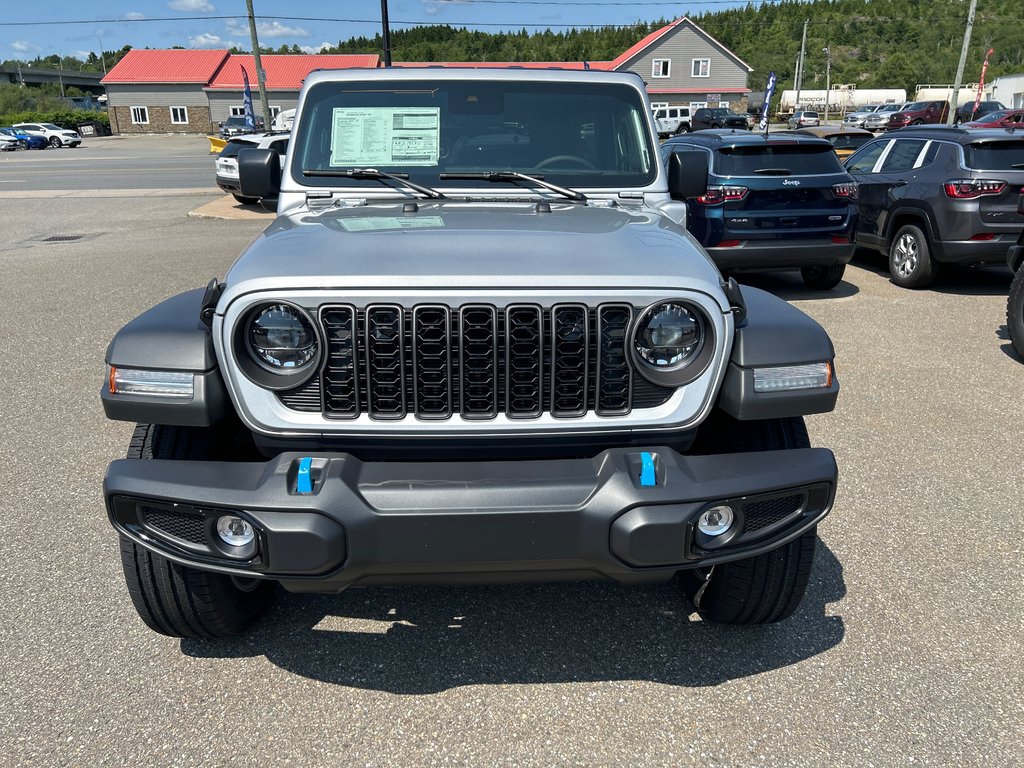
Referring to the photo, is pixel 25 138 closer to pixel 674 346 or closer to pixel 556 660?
pixel 556 660

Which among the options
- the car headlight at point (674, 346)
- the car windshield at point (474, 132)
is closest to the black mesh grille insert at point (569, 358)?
the car headlight at point (674, 346)

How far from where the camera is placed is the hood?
2.26 m

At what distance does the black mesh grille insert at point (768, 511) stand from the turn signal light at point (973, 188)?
7163 millimetres

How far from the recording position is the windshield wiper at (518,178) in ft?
10.9

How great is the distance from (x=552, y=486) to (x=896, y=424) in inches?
145

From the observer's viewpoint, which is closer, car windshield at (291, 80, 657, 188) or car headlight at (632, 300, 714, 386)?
car headlight at (632, 300, 714, 386)

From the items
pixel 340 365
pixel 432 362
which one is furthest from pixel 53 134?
Result: pixel 432 362

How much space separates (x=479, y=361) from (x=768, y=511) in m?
0.94

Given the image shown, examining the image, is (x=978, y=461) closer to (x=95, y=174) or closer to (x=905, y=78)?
(x=95, y=174)

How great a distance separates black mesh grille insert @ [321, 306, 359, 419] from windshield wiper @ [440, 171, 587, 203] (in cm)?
131

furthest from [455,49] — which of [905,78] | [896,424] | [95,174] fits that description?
[896,424]

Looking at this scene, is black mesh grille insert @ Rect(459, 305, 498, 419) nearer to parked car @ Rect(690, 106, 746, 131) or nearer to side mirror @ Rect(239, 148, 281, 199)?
side mirror @ Rect(239, 148, 281, 199)

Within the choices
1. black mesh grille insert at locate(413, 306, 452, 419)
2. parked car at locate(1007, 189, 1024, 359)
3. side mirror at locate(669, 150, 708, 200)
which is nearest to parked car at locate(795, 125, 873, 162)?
parked car at locate(1007, 189, 1024, 359)

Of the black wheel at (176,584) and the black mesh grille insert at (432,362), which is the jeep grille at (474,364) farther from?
the black wheel at (176,584)
